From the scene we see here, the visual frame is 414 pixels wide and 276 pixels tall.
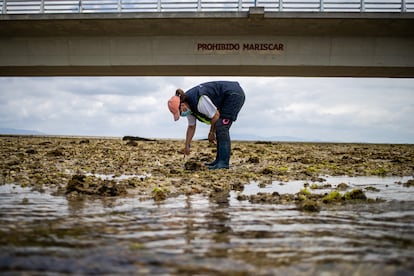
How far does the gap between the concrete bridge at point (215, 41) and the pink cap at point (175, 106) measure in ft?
46.7

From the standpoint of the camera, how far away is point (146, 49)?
2359 centimetres

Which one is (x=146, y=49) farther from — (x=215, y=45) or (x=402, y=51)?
(x=402, y=51)

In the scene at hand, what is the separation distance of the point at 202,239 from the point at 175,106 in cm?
557

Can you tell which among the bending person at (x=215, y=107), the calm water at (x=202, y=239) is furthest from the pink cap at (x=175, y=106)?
the calm water at (x=202, y=239)

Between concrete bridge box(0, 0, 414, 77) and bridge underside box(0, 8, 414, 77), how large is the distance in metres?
0.05

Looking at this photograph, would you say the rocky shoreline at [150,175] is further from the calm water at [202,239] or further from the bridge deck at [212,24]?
the bridge deck at [212,24]

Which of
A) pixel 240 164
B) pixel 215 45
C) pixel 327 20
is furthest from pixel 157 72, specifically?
pixel 240 164

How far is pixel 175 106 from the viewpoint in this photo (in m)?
7.81

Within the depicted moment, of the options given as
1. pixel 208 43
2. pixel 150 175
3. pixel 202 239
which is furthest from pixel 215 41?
pixel 202 239

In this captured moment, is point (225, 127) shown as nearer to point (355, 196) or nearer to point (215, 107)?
point (215, 107)

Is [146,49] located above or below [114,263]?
above

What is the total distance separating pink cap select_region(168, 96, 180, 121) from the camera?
25.6 feet

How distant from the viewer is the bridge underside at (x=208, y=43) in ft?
71.7

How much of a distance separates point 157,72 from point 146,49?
86.1 inches
